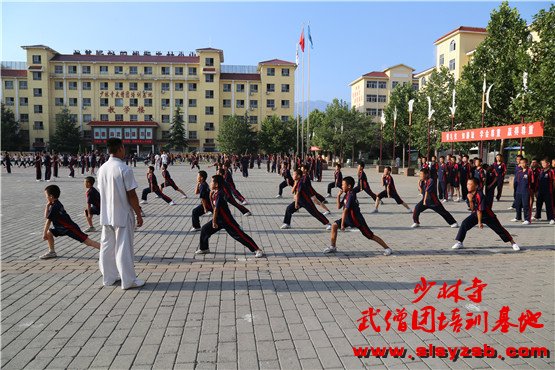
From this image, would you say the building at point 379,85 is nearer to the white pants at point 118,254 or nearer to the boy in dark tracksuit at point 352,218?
the boy in dark tracksuit at point 352,218

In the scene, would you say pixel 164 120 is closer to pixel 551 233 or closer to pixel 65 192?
pixel 65 192

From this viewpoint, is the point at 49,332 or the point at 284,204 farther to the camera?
the point at 284,204

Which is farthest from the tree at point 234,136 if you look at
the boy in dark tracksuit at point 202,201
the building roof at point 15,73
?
the boy in dark tracksuit at point 202,201

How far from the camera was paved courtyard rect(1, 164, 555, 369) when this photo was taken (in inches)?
141

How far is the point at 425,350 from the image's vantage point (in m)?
3.73

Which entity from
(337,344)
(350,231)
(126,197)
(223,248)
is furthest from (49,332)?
(350,231)

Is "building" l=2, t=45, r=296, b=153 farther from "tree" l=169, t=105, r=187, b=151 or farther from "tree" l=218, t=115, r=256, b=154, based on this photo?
"tree" l=218, t=115, r=256, b=154

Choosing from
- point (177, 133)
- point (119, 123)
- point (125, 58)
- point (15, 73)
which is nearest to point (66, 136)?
point (119, 123)

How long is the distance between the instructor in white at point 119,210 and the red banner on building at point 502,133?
49.3ft

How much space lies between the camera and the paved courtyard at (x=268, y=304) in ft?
11.8

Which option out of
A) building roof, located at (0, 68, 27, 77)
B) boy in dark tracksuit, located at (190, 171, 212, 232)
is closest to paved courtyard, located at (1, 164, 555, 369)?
boy in dark tracksuit, located at (190, 171, 212, 232)

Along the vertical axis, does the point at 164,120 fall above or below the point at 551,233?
above

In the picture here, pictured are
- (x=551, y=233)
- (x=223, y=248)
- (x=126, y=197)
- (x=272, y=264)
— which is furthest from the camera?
(x=551, y=233)

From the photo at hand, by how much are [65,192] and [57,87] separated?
51.6 metres
